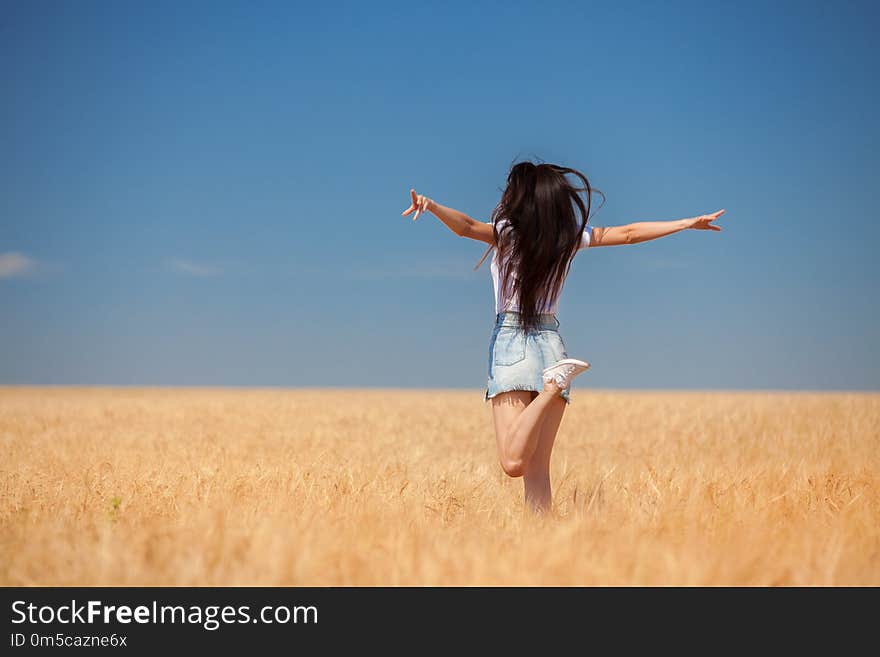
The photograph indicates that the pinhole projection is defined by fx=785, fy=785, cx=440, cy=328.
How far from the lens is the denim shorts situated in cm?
483

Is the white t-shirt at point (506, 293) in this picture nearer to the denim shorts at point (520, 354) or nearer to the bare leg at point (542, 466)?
the denim shorts at point (520, 354)

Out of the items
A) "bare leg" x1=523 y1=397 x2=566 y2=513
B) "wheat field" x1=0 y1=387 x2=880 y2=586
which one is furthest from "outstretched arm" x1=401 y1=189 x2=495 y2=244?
"wheat field" x1=0 y1=387 x2=880 y2=586

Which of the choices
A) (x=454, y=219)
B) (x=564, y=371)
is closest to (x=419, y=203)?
(x=454, y=219)

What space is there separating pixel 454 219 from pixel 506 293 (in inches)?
22.5

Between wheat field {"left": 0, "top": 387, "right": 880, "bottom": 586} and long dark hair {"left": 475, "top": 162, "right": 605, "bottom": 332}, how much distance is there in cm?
139

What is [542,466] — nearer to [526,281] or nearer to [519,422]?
[519,422]

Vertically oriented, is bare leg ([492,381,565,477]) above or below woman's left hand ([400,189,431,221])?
below

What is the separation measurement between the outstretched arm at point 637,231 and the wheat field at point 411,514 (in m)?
1.76

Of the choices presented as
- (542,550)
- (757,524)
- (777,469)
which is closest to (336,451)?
(777,469)

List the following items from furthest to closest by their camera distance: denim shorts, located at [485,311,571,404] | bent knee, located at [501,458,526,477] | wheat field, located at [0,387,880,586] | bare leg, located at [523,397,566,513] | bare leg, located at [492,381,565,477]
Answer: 1. bare leg, located at [523,397,566,513]
2. denim shorts, located at [485,311,571,404]
3. bent knee, located at [501,458,526,477]
4. bare leg, located at [492,381,565,477]
5. wheat field, located at [0,387,880,586]

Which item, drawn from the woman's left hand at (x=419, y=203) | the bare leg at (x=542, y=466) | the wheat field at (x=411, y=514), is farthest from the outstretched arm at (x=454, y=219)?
the wheat field at (x=411, y=514)

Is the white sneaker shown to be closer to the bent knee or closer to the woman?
the woman

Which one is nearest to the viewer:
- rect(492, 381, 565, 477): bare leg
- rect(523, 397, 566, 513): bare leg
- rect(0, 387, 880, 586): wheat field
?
rect(0, 387, 880, 586): wheat field
